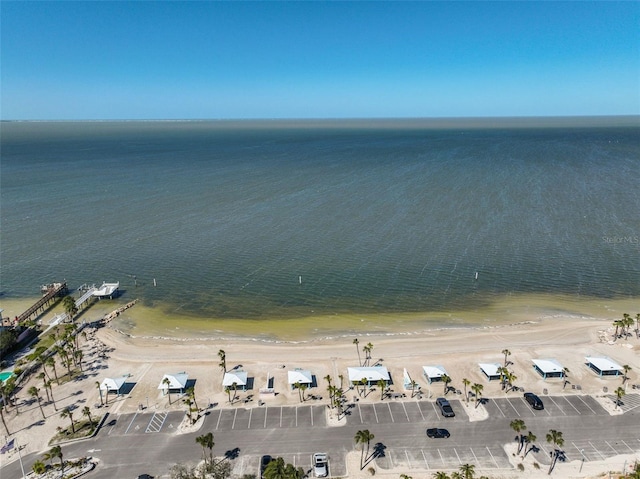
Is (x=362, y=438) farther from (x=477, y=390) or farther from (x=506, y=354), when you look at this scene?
(x=506, y=354)

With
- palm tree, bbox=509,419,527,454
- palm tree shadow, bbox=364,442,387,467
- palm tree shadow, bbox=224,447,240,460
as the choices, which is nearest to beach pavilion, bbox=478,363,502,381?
palm tree, bbox=509,419,527,454

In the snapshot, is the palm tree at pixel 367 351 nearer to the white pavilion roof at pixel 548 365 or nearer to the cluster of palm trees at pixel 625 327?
the white pavilion roof at pixel 548 365

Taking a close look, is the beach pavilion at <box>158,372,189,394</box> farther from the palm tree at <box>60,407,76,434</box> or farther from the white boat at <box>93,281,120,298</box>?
the white boat at <box>93,281,120,298</box>

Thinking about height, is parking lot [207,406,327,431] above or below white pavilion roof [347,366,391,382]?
below

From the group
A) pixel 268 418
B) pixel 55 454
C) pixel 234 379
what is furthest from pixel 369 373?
pixel 55 454

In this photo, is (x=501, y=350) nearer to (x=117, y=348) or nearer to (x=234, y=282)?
(x=234, y=282)

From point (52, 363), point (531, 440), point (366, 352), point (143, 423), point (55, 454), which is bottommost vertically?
point (143, 423)
